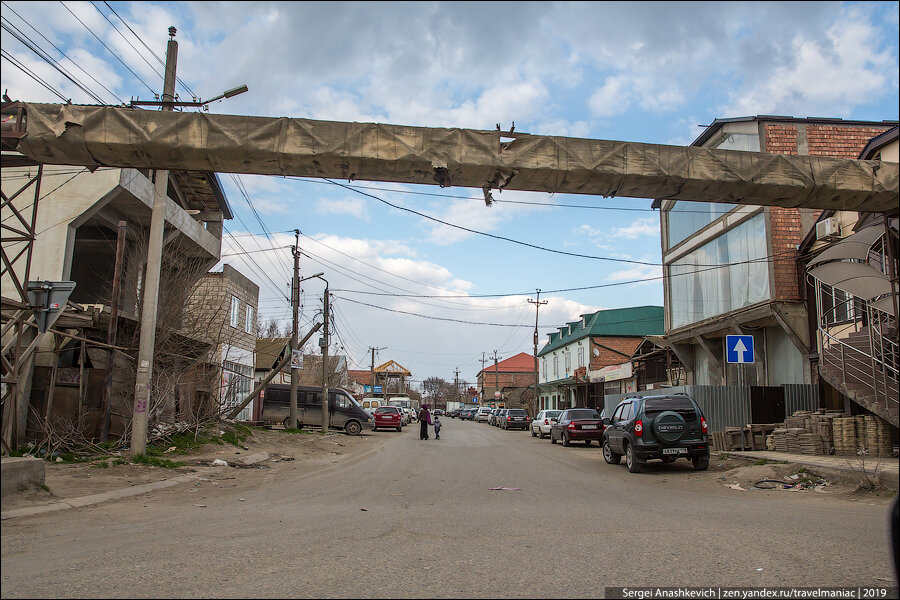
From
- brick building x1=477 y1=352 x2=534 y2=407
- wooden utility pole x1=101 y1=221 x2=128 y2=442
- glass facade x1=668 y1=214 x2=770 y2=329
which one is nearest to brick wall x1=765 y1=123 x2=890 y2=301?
glass facade x1=668 y1=214 x2=770 y2=329

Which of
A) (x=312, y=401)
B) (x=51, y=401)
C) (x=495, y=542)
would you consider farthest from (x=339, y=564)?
(x=312, y=401)

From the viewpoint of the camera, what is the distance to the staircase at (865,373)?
1273 centimetres

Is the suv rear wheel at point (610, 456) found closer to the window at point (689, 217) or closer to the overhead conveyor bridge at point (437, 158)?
the overhead conveyor bridge at point (437, 158)

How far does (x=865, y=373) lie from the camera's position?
13930 mm

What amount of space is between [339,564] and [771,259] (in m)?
18.3

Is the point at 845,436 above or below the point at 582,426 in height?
above

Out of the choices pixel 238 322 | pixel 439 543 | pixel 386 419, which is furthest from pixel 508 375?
pixel 439 543

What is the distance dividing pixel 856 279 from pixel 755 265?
7.61 meters

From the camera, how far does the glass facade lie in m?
20.3

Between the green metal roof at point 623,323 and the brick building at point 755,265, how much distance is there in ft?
75.7

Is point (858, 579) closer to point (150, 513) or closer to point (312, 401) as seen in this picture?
point (150, 513)

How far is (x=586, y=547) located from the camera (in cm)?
603

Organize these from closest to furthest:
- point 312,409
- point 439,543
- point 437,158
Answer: point 439,543
point 437,158
point 312,409

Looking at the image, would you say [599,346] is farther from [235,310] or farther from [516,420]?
[235,310]
